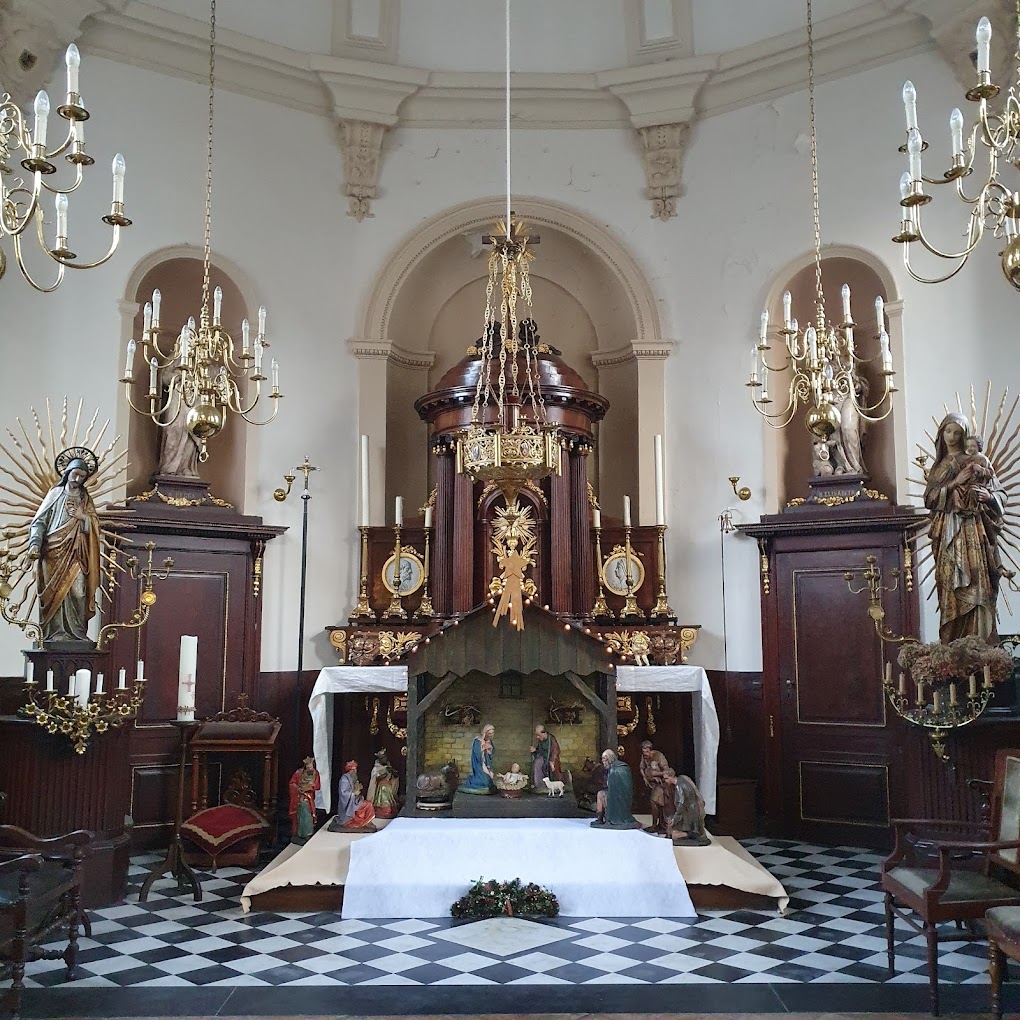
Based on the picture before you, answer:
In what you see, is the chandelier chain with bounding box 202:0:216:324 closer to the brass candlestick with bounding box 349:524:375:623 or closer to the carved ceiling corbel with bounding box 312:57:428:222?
the carved ceiling corbel with bounding box 312:57:428:222

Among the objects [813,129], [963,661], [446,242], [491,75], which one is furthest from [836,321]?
[963,661]

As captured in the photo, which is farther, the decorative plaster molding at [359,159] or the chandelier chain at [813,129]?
the decorative plaster molding at [359,159]

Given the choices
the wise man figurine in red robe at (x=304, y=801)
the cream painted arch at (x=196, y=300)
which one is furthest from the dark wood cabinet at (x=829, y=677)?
the cream painted arch at (x=196, y=300)

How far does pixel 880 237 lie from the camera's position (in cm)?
1073

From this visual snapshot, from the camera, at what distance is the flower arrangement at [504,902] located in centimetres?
756

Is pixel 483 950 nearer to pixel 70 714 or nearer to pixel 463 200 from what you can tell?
pixel 70 714

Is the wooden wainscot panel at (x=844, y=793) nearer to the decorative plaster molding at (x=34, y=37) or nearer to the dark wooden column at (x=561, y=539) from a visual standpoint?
the dark wooden column at (x=561, y=539)

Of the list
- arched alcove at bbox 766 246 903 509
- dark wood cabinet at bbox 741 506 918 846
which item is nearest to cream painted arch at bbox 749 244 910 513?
arched alcove at bbox 766 246 903 509

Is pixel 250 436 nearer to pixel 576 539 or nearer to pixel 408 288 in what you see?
pixel 408 288

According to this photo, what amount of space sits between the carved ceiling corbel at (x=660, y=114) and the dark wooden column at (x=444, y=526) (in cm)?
363

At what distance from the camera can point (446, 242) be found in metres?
12.1

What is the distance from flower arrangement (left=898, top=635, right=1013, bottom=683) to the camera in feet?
25.7

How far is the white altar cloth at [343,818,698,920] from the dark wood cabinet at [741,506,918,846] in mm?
2942

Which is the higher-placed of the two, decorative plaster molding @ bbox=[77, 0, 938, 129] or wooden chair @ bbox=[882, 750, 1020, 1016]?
decorative plaster molding @ bbox=[77, 0, 938, 129]
